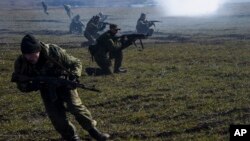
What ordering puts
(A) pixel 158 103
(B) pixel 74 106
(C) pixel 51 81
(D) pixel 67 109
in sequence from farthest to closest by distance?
1. (A) pixel 158 103
2. (D) pixel 67 109
3. (B) pixel 74 106
4. (C) pixel 51 81

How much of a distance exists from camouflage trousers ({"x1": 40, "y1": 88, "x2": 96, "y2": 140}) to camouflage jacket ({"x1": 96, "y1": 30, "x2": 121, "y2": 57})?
9964mm

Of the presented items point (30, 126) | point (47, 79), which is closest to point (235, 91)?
point (30, 126)

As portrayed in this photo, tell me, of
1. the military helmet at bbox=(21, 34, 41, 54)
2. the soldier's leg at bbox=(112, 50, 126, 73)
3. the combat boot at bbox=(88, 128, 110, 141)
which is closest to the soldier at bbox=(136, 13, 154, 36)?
the soldier's leg at bbox=(112, 50, 126, 73)

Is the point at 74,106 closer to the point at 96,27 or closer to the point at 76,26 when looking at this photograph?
the point at 96,27

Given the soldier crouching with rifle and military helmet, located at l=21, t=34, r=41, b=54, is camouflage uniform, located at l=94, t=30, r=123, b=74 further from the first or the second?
military helmet, located at l=21, t=34, r=41, b=54

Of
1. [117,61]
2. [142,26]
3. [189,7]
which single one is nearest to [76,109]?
[117,61]

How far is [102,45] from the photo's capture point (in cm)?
1953

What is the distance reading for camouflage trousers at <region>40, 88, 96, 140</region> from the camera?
30.2ft

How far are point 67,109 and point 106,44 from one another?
1016 centimetres

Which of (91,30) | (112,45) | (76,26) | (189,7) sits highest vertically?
(189,7)

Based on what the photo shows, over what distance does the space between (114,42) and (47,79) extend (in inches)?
423

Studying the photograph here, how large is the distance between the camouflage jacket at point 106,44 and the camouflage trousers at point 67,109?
32.7 ft

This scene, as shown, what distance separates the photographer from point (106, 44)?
63.7 feet

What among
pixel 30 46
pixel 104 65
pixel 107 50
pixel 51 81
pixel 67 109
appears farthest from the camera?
pixel 107 50
